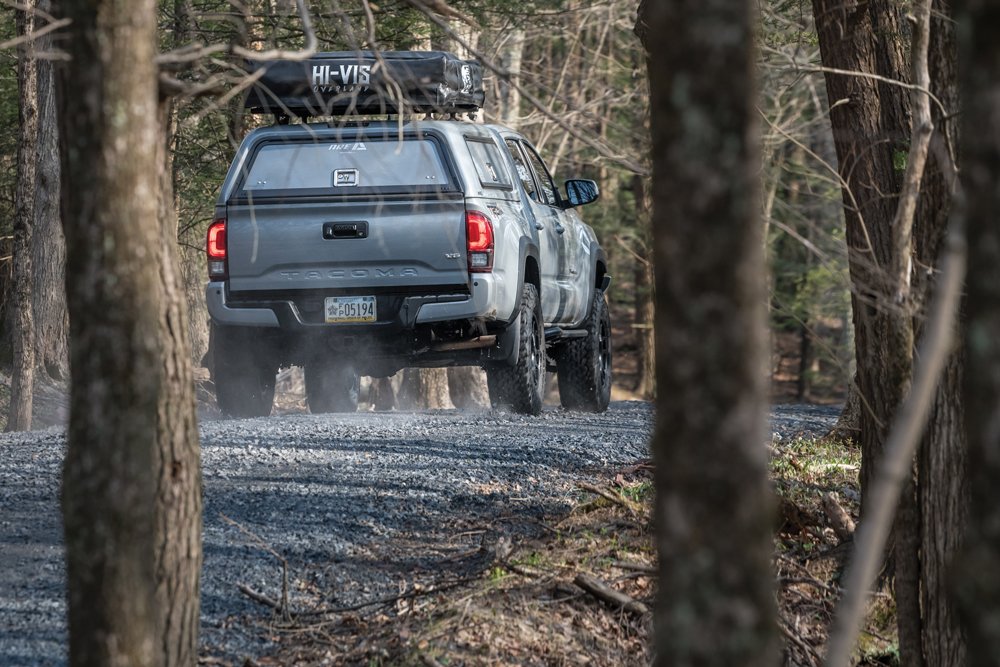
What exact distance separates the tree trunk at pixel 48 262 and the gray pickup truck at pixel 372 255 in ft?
18.0

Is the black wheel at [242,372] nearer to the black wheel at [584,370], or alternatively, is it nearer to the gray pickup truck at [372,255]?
the gray pickup truck at [372,255]

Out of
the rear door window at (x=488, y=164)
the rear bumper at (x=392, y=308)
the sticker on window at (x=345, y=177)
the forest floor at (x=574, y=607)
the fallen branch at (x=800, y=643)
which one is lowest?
the fallen branch at (x=800, y=643)

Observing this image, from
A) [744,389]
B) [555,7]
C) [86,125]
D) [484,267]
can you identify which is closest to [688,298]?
[744,389]

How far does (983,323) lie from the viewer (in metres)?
2.28

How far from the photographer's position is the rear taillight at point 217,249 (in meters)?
9.98

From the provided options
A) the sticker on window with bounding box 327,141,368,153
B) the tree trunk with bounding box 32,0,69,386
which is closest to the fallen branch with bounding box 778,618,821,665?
the sticker on window with bounding box 327,141,368,153

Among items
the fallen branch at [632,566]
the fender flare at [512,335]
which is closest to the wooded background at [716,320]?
the fallen branch at [632,566]

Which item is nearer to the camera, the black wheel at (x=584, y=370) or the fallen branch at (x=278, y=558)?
the fallen branch at (x=278, y=558)

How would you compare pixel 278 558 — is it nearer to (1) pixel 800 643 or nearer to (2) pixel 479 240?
(1) pixel 800 643

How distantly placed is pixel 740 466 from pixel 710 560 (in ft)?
0.61

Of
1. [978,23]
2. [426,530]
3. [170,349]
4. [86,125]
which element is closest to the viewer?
[978,23]

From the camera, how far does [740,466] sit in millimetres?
2389

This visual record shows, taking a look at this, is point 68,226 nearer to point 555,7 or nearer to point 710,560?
point 710,560

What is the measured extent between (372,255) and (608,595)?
183 inches
